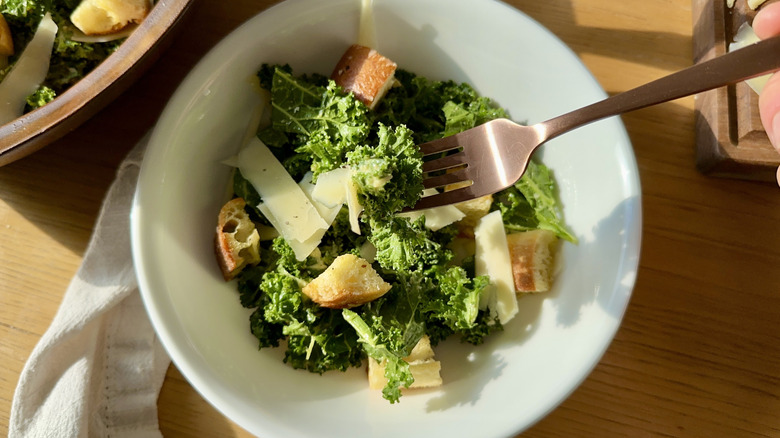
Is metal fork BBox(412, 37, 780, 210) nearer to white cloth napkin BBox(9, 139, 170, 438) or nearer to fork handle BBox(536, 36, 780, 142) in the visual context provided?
fork handle BBox(536, 36, 780, 142)

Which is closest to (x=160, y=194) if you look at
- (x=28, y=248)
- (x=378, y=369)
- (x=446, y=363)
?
(x=28, y=248)

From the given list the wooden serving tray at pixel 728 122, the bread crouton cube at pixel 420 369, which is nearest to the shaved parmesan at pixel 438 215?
the bread crouton cube at pixel 420 369

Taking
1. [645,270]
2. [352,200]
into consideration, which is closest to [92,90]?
[352,200]

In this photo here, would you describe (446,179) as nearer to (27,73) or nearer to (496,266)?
(496,266)

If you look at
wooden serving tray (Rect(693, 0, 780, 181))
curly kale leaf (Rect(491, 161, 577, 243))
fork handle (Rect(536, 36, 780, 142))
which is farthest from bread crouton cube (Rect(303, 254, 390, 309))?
wooden serving tray (Rect(693, 0, 780, 181))

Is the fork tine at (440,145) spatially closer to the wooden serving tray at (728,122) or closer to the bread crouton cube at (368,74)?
the bread crouton cube at (368,74)
